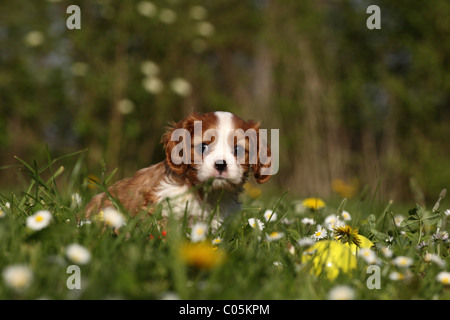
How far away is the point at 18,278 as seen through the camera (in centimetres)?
144

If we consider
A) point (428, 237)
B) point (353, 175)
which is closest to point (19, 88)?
point (353, 175)

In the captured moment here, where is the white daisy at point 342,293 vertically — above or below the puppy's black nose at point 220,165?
below

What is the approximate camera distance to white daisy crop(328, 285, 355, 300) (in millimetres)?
1589

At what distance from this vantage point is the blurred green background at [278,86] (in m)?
7.50

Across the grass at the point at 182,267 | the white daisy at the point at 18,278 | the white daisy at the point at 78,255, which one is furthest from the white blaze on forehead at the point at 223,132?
the white daisy at the point at 18,278

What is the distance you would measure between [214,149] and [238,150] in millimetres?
169

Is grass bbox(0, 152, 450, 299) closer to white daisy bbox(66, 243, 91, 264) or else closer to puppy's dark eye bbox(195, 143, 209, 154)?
white daisy bbox(66, 243, 91, 264)

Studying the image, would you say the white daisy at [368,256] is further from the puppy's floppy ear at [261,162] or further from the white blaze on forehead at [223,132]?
the puppy's floppy ear at [261,162]

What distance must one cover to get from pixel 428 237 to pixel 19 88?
740 cm

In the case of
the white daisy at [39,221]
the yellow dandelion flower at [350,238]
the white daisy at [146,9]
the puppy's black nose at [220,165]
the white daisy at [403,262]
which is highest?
the white daisy at [146,9]

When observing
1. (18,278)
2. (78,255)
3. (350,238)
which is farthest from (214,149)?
(18,278)

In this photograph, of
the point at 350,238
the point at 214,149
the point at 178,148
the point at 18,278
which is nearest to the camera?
the point at 18,278

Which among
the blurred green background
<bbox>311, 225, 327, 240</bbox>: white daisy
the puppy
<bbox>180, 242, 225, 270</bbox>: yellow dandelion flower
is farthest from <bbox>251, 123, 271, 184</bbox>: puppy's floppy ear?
the blurred green background

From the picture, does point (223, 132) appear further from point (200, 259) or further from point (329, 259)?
point (200, 259)
